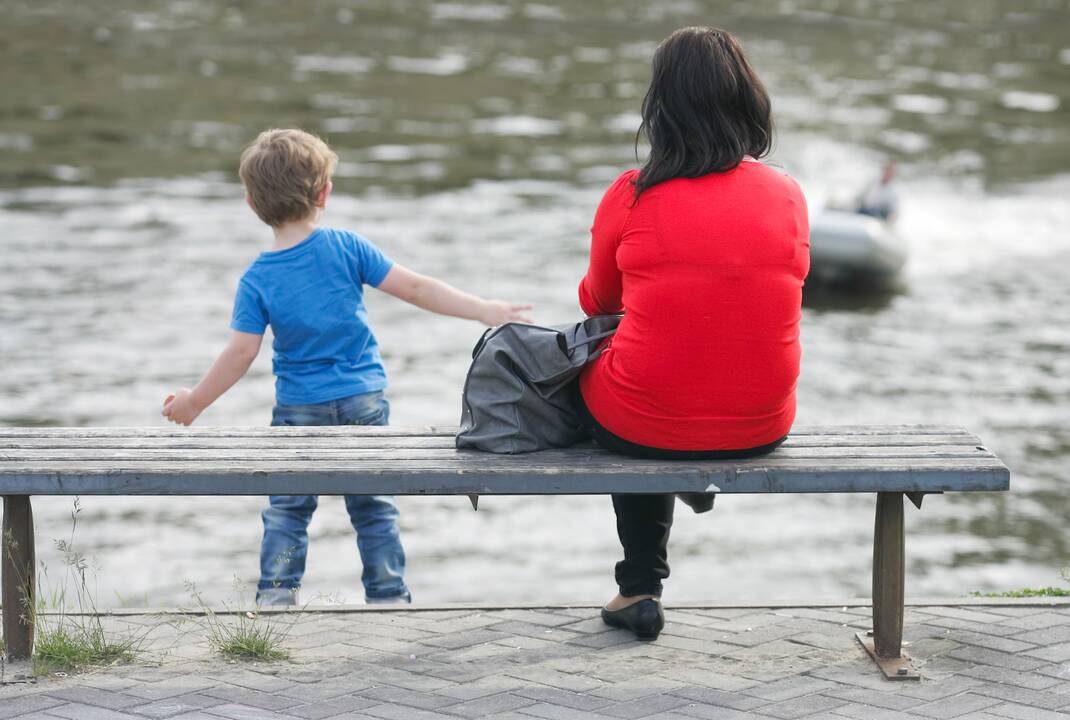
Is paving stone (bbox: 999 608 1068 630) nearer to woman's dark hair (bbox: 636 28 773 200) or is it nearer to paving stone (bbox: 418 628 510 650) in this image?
paving stone (bbox: 418 628 510 650)

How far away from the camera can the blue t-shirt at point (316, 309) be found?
5.40 m

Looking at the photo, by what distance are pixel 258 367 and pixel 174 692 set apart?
9384 mm

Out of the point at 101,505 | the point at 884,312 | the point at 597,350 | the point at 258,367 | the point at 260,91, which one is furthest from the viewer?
the point at 260,91

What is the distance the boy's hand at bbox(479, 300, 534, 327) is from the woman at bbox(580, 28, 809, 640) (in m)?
0.81

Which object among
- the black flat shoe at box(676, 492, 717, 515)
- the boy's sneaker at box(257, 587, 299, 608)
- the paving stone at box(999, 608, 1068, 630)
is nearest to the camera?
the black flat shoe at box(676, 492, 717, 515)

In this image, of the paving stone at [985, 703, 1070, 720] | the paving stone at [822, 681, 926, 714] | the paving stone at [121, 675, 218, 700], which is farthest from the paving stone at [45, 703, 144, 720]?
the paving stone at [985, 703, 1070, 720]

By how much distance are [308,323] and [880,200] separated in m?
14.6

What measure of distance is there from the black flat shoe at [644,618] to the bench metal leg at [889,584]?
0.68 m

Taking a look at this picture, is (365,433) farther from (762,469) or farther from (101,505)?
(101,505)

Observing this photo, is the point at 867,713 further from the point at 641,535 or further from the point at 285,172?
the point at 285,172

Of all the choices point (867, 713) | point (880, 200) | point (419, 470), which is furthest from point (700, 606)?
point (880, 200)

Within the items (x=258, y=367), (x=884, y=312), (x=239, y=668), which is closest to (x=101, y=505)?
(x=258, y=367)

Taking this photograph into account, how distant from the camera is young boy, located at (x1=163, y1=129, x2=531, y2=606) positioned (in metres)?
5.32

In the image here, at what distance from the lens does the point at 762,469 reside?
4434mm
